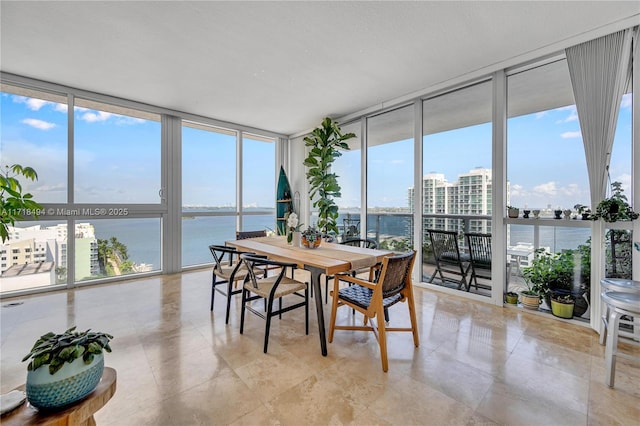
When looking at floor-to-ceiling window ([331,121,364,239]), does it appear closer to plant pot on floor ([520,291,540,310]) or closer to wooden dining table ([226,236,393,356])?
wooden dining table ([226,236,393,356])

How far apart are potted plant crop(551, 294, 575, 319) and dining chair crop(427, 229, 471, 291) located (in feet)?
3.01

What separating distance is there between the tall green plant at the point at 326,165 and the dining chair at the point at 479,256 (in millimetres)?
2299

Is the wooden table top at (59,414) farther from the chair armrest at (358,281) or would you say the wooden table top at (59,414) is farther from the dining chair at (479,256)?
the dining chair at (479,256)

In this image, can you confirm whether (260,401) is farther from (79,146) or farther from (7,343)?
(79,146)

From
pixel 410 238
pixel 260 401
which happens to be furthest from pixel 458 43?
pixel 260 401

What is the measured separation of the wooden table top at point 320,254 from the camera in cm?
227

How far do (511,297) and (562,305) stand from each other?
0.47 meters

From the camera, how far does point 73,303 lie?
11.2ft

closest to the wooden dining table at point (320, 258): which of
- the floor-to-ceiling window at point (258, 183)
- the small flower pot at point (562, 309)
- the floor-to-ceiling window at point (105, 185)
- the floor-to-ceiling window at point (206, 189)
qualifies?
the small flower pot at point (562, 309)

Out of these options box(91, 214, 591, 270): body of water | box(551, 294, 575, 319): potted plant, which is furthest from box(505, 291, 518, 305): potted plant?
box(91, 214, 591, 270): body of water

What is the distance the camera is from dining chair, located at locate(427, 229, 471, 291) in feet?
12.2

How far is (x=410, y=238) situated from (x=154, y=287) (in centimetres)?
404

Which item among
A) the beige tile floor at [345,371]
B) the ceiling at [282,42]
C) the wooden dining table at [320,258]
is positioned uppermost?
the ceiling at [282,42]

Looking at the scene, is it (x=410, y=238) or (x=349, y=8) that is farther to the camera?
(x=410, y=238)
